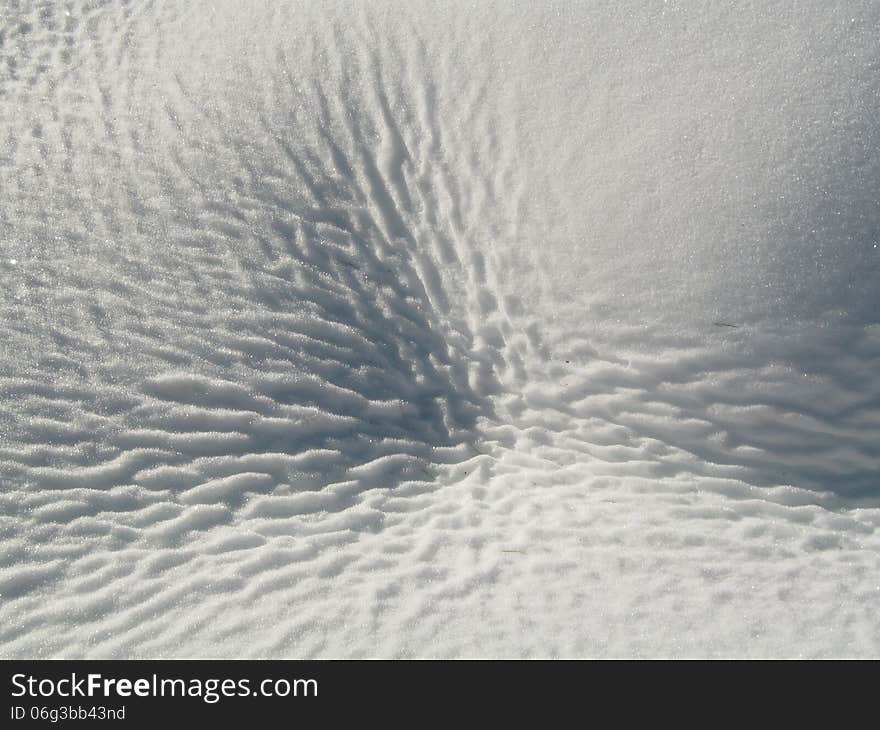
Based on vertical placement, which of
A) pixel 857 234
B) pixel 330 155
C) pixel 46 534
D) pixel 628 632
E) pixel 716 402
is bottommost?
pixel 628 632

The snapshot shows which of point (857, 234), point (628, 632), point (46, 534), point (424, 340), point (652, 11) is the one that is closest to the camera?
point (628, 632)

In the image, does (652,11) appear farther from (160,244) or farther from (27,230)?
(27,230)

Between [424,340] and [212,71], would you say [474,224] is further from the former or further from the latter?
[212,71]
